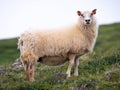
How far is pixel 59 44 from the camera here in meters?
22.7

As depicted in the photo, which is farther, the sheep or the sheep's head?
the sheep's head

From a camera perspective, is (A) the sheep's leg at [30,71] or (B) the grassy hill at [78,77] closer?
(B) the grassy hill at [78,77]

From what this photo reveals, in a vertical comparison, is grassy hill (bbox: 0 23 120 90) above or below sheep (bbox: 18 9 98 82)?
below

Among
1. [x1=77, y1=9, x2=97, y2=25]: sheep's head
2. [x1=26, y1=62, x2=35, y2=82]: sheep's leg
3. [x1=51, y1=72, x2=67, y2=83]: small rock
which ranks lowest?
[x1=51, y1=72, x2=67, y2=83]: small rock

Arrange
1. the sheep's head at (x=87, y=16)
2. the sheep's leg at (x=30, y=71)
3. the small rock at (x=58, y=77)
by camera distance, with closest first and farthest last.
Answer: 1. the small rock at (x=58, y=77)
2. the sheep's leg at (x=30, y=71)
3. the sheep's head at (x=87, y=16)

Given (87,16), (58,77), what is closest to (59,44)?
(58,77)

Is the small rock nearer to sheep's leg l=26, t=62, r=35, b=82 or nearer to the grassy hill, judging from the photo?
the grassy hill

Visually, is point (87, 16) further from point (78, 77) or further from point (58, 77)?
point (58, 77)

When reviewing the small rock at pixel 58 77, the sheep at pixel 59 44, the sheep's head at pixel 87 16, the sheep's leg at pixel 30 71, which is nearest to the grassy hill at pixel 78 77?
the small rock at pixel 58 77

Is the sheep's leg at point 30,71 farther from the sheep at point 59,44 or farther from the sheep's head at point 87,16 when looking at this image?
the sheep's head at point 87,16

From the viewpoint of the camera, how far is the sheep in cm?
2228

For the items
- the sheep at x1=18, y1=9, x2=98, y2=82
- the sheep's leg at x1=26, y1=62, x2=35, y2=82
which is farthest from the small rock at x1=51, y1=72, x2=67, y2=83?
the sheep's leg at x1=26, y1=62, x2=35, y2=82

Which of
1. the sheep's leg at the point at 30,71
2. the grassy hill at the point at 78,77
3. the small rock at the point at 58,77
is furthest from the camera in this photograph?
the sheep's leg at the point at 30,71

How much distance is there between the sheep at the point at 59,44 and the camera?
2228cm
